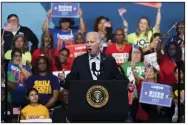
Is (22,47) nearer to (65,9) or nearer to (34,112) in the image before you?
(65,9)

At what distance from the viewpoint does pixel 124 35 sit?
8445mm

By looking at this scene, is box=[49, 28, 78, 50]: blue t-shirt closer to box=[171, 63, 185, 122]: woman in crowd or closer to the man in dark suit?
box=[171, 63, 185, 122]: woman in crowd

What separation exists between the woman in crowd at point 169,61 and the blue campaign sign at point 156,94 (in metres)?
0.10

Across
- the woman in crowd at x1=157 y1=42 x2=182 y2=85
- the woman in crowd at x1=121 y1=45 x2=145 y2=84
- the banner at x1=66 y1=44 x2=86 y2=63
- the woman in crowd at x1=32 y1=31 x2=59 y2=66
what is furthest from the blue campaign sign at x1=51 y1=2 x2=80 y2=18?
the woman in crowd at x1=157 y1=42 x2=182 y2=85

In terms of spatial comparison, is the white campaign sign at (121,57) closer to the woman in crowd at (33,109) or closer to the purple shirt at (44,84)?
the purple shirt at (44,84)

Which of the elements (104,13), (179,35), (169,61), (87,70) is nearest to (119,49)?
(104,13)

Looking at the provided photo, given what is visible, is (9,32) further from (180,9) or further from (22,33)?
(180,9)

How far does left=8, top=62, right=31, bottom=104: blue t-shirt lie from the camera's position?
324 inches

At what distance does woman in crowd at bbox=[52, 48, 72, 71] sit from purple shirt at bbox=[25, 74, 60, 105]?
225 millimetres

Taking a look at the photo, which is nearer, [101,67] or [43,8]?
[101,67]

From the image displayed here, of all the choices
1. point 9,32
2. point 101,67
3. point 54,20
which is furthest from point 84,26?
point 101,67

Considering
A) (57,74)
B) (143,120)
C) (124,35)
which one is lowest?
(143,120)

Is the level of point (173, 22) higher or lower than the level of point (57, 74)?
higher

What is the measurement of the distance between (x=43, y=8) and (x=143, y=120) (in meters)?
2.20
